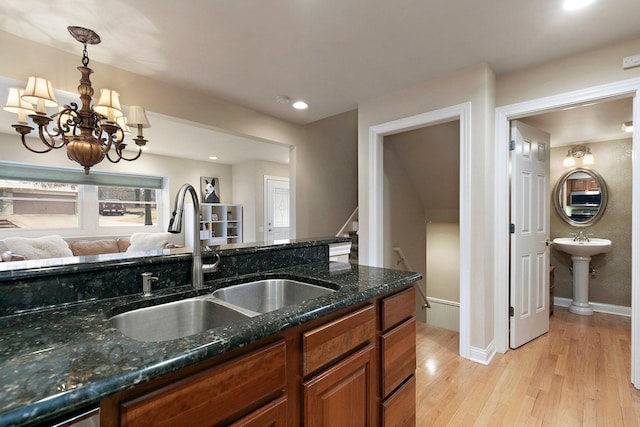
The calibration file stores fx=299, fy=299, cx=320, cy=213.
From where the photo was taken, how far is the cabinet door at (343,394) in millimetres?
1024

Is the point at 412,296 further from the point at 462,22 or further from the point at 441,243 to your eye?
the point at 441,243

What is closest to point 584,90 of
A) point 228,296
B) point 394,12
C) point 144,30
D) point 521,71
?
point 521,71

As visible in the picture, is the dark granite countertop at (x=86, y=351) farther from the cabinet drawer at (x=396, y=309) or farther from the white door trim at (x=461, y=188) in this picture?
the white door trim at (x=461, y=188)

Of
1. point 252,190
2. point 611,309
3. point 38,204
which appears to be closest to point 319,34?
point 611,309

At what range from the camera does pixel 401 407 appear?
146 centimetres

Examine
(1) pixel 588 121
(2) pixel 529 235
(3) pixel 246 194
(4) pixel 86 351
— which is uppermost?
(1) pixel 588 121

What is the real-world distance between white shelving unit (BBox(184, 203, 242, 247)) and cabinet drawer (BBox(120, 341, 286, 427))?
Answer: 6.30 m

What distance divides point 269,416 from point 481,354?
224cm

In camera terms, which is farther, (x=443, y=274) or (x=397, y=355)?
(x=443, y=274)

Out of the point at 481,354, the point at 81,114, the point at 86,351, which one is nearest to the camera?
the point at 86,351

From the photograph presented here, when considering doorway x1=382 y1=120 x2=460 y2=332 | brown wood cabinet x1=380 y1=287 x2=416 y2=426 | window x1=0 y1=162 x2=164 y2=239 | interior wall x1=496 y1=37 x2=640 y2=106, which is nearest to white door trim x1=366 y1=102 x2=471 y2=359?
doorway x1=382 y1=120 x2=460 y2=332

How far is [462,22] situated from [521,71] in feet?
3.24

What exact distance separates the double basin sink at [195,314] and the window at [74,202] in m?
5.57

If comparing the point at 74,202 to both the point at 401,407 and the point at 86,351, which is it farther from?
the point at 401,407
